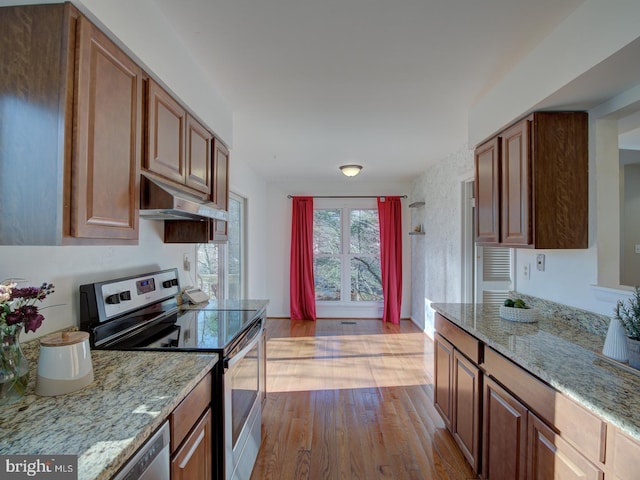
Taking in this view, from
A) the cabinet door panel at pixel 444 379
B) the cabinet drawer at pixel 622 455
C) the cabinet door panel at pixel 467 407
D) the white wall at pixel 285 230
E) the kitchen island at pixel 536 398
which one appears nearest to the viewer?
the cabinet drawer at pixel 622 455

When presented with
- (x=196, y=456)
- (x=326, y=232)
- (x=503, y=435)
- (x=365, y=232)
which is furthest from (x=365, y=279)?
(x=196, y=456)

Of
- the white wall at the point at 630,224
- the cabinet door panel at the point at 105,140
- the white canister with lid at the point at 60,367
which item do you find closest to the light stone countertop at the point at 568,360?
the white wall at the point at 630,224

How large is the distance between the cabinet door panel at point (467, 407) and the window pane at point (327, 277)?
3644 millimetres

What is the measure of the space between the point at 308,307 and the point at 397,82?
4.07m

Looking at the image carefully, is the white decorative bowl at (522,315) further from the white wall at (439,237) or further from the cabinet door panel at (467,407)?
the white wall at (439,237)

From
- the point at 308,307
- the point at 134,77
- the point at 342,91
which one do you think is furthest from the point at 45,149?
the point at 308,307

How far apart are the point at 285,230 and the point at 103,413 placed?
15.6 ft

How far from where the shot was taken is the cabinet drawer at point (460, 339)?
68.5 inches

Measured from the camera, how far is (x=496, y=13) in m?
1.44

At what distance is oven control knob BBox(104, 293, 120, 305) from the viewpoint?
1589 mm

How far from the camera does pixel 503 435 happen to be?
4.87ft

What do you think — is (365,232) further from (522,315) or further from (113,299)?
(113,299)

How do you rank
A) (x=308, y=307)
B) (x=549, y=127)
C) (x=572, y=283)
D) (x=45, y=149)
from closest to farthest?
1. (x=45, y=149)
2. (x=549, y=127)
3. (x=572, y=283)
4. (x=308, y=307)

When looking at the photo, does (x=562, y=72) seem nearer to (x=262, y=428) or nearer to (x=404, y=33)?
(x=404, y=33)
